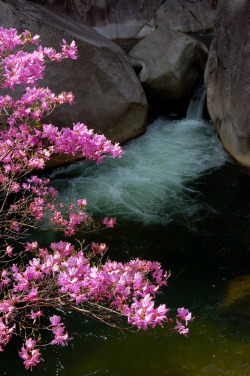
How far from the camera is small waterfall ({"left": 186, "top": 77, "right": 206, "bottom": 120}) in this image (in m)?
8.48

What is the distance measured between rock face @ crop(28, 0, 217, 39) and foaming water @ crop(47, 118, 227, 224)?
361 inches

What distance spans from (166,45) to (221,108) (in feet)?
9.42

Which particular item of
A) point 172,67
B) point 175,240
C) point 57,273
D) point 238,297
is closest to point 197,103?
point 172,67

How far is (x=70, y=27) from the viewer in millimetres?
7035

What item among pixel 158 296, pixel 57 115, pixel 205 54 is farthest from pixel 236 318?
pixel 205 54

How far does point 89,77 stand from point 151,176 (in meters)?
1.97

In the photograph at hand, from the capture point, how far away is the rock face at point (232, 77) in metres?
5.46

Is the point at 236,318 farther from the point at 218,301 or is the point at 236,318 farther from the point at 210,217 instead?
the point at 210,217

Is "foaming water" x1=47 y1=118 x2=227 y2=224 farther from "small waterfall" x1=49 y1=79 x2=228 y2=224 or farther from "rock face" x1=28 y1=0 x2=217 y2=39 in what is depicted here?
"rock face" x1=28 y1=0 x2=217 y2=39

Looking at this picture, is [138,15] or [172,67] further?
[138,15]

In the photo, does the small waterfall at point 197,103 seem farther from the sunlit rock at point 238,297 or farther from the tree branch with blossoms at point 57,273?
the tree branch with blossoms at point 57,273

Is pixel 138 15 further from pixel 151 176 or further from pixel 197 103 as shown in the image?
pixel 151 176

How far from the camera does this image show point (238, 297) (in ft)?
12.5

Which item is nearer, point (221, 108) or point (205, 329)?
point (205, 329)
